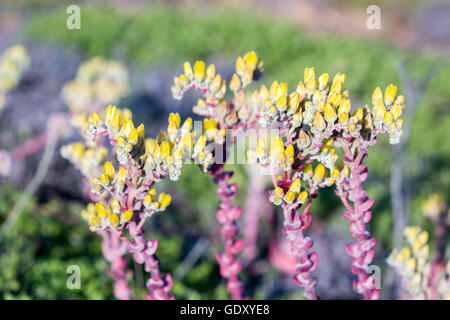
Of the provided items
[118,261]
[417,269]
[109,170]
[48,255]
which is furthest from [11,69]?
[417,269]

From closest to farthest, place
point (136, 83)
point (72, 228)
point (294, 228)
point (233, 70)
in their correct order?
point (294, 228)
point (72, 228)
point (136, 83)
point (233, 70)

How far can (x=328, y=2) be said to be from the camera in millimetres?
13641

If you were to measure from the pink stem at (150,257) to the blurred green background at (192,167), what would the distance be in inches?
20.0

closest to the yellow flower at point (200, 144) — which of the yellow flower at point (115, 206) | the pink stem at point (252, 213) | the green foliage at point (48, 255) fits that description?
the yellow flower at point (115, 206)

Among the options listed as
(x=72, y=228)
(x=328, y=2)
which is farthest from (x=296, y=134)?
(x=328, y=2)

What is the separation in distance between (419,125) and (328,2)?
10631mm

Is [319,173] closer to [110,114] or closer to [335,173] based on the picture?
[335,173]

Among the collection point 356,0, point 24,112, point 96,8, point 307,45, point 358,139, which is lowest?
point 358,139

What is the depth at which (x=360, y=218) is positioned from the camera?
1.03m

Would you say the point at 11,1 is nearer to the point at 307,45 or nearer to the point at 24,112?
the point at 307,45

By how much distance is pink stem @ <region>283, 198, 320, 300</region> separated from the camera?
0.96m

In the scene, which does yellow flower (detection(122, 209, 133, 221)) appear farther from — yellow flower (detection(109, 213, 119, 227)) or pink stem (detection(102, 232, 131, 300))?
pink stem (detection(102, 232, 131, 300))

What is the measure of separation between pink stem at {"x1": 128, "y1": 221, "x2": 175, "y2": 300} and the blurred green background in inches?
20.0

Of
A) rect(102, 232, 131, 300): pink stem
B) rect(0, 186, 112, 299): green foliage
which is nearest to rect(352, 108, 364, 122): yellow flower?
rect(102, 232, 131, 300): pink stem
